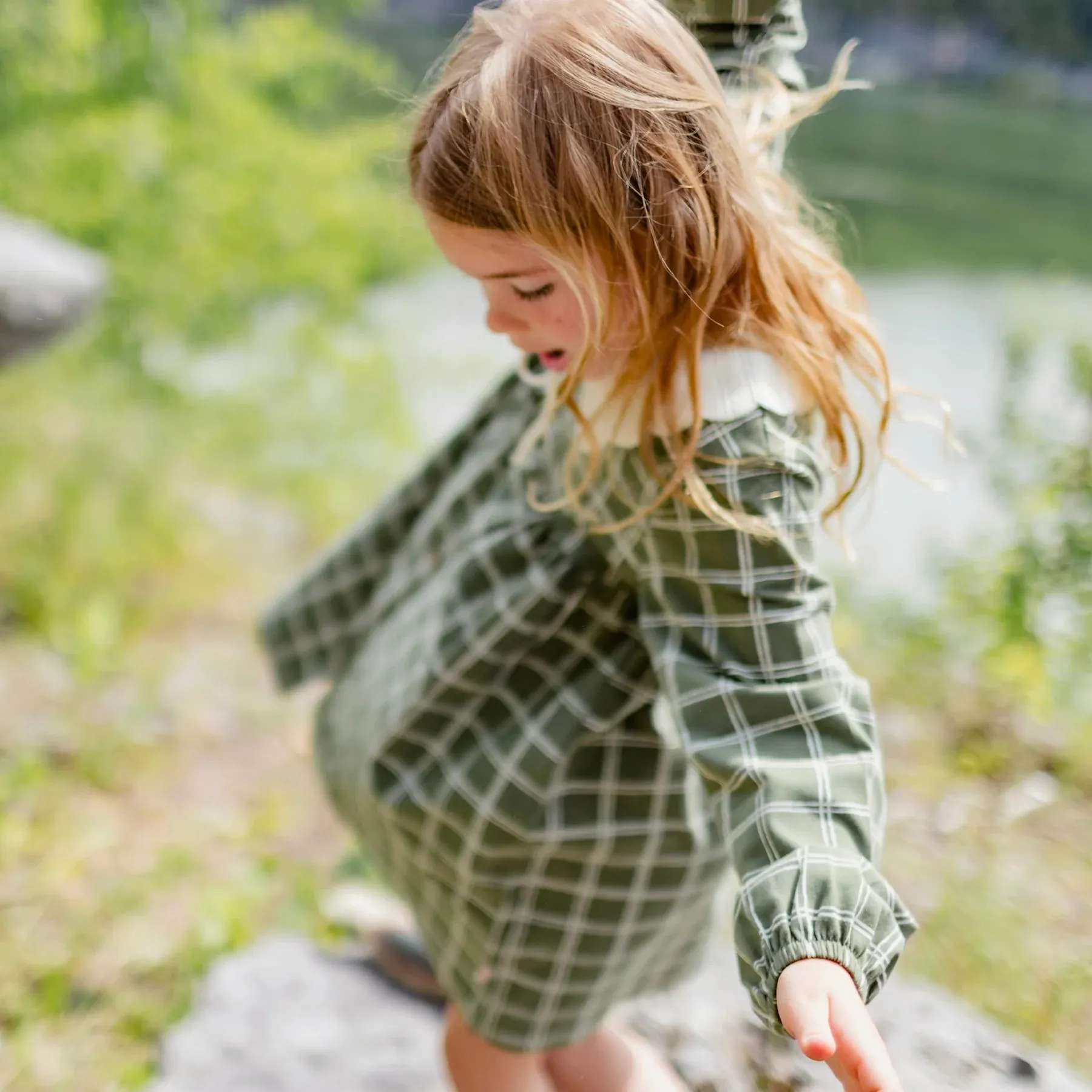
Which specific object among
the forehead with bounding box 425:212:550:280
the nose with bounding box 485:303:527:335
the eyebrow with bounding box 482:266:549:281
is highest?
the forehead with bounding box 425:212:550:280

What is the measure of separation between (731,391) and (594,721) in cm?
27

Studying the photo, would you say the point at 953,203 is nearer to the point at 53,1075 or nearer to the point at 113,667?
the point at 113,667

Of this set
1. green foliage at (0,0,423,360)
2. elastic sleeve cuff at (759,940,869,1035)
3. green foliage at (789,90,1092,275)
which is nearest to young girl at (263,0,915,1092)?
elastic sleeve cuff at (759,940,869,1035)

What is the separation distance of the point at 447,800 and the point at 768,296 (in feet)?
1.42

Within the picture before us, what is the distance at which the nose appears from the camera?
746mm

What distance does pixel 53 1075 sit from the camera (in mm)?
1210

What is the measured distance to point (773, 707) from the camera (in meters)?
0.67

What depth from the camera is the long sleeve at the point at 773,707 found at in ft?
2.00

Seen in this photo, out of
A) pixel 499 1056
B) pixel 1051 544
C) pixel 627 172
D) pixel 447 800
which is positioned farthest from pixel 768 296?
pixel 1051 544

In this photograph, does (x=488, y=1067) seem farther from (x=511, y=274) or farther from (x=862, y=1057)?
(x=511, y=274)

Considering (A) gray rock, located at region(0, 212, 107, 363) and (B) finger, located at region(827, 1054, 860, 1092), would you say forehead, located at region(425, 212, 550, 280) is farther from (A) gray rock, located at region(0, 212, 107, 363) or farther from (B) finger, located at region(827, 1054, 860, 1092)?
(A) gray rock, located at region(0, 212, 107, 363)

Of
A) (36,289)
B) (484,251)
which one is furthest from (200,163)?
(484,251)

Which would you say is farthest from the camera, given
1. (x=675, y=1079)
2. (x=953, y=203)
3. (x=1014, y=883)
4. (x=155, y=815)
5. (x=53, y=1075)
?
(x=953, y=203)

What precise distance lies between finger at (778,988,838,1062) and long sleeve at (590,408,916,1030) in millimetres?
Answer: 21
